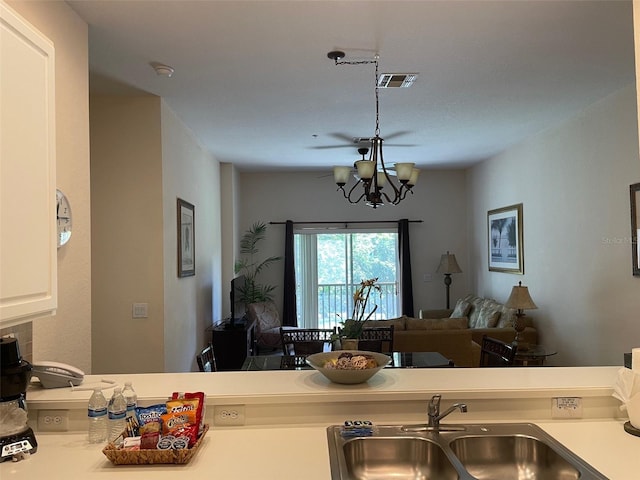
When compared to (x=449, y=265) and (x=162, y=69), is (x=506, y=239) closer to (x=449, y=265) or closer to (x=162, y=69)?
(x=449, y=265)

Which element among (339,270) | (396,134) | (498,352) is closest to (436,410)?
(498,352)

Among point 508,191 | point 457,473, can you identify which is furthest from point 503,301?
point 457,473

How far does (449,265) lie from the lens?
22.5 feet

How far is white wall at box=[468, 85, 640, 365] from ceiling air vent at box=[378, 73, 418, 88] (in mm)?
1669

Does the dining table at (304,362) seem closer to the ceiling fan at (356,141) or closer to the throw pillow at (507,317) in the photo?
the throw pillow at (507,317)

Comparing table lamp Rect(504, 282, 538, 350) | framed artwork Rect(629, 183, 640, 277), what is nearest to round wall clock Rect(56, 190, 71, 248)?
Result: framed artwork Rect(629, 183, 640, 277)

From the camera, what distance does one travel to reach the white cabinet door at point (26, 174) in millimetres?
1223

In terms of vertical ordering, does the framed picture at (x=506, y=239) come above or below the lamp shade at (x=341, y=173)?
below

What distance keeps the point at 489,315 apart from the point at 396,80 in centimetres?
304

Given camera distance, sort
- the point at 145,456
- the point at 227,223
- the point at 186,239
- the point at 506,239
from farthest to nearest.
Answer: the point at 227,223, the point at 506,239, the point at 186,239, the point at 145,456

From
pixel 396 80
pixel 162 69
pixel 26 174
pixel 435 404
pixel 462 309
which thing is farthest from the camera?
pixel 462 309

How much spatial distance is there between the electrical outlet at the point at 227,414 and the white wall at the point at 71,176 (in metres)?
0.90

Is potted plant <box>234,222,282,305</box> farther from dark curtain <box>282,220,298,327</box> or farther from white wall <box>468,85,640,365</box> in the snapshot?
white wall <box>468,85,640,365</box>

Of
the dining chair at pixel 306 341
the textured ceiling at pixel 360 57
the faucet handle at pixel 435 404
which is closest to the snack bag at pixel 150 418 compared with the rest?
the faucet handle at pixel 435 404
